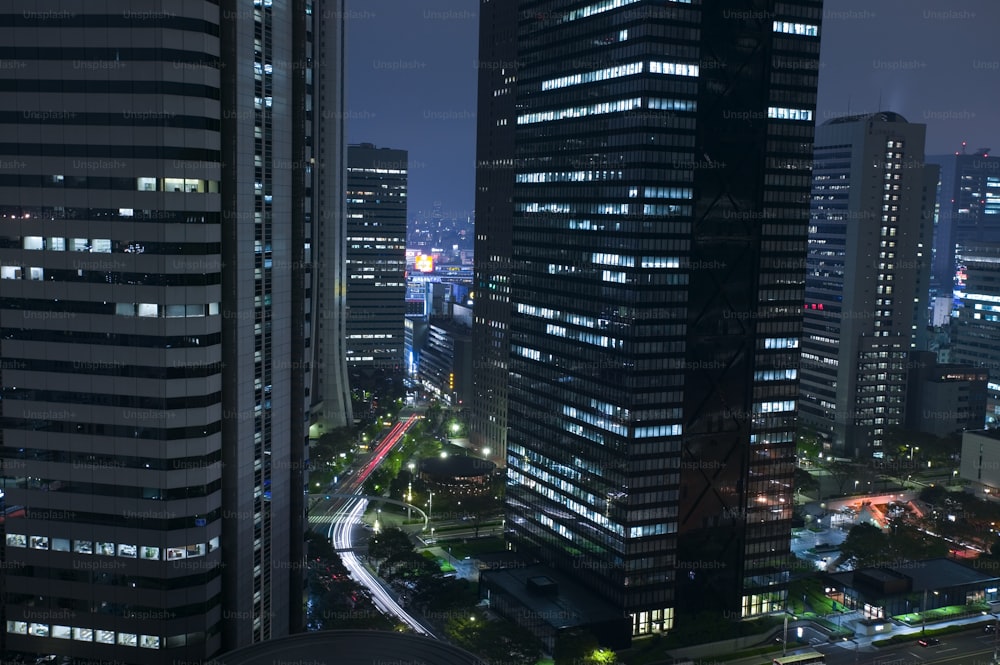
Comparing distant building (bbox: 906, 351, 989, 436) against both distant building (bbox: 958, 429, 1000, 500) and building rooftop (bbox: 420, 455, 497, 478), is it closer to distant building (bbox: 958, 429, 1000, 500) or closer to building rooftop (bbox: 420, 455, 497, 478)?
distant building (bbox: 958, 429, 1000, 500)

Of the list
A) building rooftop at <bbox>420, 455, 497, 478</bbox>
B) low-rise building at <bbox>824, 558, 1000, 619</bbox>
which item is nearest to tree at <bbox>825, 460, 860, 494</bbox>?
low-rise building at <bbox>824, 558, 1000, 619</bbox>

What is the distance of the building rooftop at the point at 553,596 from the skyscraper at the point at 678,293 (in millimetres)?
1551

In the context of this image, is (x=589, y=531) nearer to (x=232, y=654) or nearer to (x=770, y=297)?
(x=770, y=297)

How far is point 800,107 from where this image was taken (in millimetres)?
90875

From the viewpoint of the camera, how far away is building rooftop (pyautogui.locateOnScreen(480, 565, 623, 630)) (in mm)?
85250

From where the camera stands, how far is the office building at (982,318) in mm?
184250

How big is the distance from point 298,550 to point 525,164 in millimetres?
49970

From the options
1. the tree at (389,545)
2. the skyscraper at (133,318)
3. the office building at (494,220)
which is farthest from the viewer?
the office building at (494,220)

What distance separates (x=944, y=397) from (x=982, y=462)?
29.3 metres

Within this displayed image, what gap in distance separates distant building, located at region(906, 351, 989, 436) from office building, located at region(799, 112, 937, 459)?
4.57m

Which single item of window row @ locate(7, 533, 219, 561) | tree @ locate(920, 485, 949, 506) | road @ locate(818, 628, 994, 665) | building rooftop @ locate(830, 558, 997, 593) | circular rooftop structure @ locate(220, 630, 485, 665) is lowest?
road @ locate(818, 628, 994, 665)

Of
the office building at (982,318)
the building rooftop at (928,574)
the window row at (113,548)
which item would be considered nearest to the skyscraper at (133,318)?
the window row at (113,548)

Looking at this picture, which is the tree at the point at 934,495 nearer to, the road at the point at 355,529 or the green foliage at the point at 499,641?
the green foliage at the point at 499,641

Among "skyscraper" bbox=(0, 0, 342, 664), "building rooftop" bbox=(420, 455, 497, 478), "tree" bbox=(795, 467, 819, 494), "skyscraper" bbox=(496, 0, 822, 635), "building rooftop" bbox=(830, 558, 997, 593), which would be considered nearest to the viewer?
"skyscraper" bbox=(0, 0, 342, 664)
